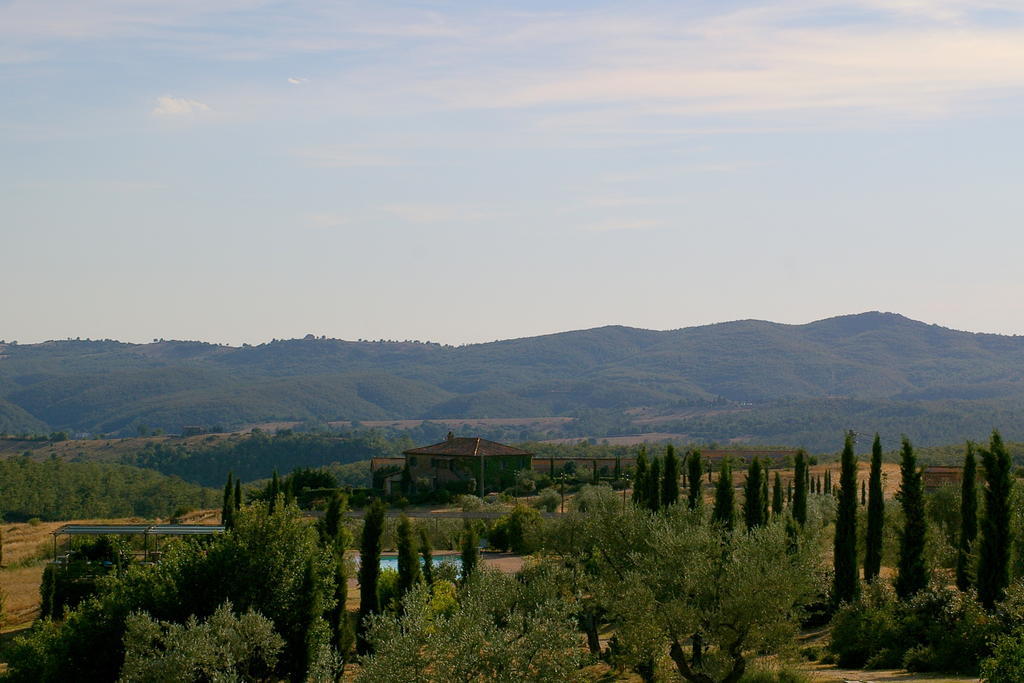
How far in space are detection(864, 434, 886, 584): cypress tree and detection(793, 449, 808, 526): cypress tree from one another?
494 centimetres

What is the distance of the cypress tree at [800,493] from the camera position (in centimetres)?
3950

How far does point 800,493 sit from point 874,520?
21.7 ft

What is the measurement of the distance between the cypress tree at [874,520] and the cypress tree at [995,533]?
187 inches

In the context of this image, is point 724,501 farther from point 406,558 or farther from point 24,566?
point 24,566

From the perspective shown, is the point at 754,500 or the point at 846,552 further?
the point at 754,500

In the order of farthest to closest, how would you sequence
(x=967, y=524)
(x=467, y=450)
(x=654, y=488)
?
(x=467, y=450) < (x=654, y=488) < (x=967, y=524)

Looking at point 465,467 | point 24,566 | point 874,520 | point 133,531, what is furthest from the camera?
point 465,467

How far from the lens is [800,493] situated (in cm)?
4034

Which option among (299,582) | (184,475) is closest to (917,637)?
(299,582)

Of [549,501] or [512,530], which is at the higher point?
[549,501]

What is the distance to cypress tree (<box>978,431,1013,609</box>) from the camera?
27375 millimetres

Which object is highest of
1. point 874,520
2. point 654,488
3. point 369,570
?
point 654,488

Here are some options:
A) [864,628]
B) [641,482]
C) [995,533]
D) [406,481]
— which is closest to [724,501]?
[641,482]

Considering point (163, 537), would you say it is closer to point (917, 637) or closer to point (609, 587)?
point (609, 587)
